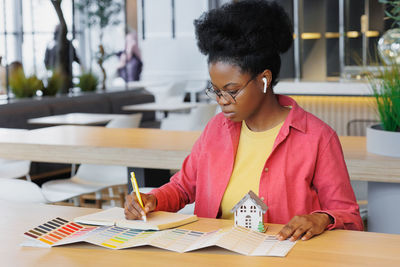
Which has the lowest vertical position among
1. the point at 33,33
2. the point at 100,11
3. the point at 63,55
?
the point at 63,55

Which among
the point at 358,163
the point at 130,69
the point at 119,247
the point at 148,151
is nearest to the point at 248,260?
the point at 119,247

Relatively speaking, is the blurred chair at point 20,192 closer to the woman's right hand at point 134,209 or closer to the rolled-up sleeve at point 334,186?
the woman's right hand at point 134,209

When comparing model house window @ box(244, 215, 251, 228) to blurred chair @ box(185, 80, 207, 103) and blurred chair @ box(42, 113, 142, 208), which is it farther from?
blurred chair @ box(185, 80, 207, 103)

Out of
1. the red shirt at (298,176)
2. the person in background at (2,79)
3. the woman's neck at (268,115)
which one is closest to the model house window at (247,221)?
the red shirt at (298,176)

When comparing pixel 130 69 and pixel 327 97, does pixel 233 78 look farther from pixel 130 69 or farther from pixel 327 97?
pixel 130 69

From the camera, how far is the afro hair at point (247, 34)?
2.00 meters

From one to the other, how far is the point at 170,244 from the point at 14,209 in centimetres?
73

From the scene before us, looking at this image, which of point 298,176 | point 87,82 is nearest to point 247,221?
point 298,176

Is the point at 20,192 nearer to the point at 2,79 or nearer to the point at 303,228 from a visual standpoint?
the point at 303,228

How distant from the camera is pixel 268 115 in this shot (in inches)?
83.7

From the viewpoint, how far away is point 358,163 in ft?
9.28

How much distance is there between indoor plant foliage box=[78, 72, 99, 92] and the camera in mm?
8367

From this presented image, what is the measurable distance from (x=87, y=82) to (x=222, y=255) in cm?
703

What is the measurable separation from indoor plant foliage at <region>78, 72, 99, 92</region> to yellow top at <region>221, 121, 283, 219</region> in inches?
256
